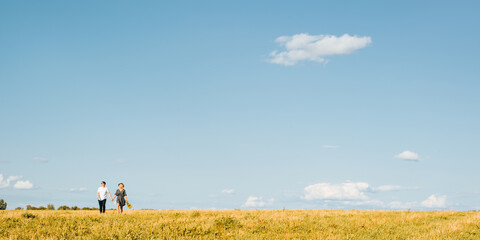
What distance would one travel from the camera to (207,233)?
54.2 ft

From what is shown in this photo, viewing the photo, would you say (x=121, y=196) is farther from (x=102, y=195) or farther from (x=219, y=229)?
(x=219, y=229)

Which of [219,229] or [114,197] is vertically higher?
[114,197]

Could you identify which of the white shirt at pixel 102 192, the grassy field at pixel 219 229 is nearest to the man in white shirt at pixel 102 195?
the white shirt at pixel 102 192

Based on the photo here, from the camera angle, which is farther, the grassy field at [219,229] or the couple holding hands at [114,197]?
the couple holding hands at [114,197]

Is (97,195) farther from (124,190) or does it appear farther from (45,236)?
(45,236)

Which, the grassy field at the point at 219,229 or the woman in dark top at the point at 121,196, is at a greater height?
the woman in dark top at the point at 121,196

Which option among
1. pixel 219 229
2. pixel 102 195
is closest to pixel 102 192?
pixel 102 195

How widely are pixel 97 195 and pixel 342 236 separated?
18454 mm

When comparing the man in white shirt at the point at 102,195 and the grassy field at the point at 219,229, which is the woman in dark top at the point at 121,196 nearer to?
the man in white shirt at the point at 102,195

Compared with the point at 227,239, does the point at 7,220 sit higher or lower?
higher

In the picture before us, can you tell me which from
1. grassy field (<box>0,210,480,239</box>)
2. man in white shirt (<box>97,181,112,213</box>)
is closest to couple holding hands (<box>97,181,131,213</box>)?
man in white shirt (<box>97,181,112,213</box>)

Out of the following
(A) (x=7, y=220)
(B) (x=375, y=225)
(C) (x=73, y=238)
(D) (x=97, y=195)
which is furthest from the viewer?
(D) (x=97, y=195)

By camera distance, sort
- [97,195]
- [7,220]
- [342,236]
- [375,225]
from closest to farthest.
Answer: [342,236], [7,220], [375,225], [97,195]

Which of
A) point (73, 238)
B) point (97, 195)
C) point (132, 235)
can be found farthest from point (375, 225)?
point (97, 195)
